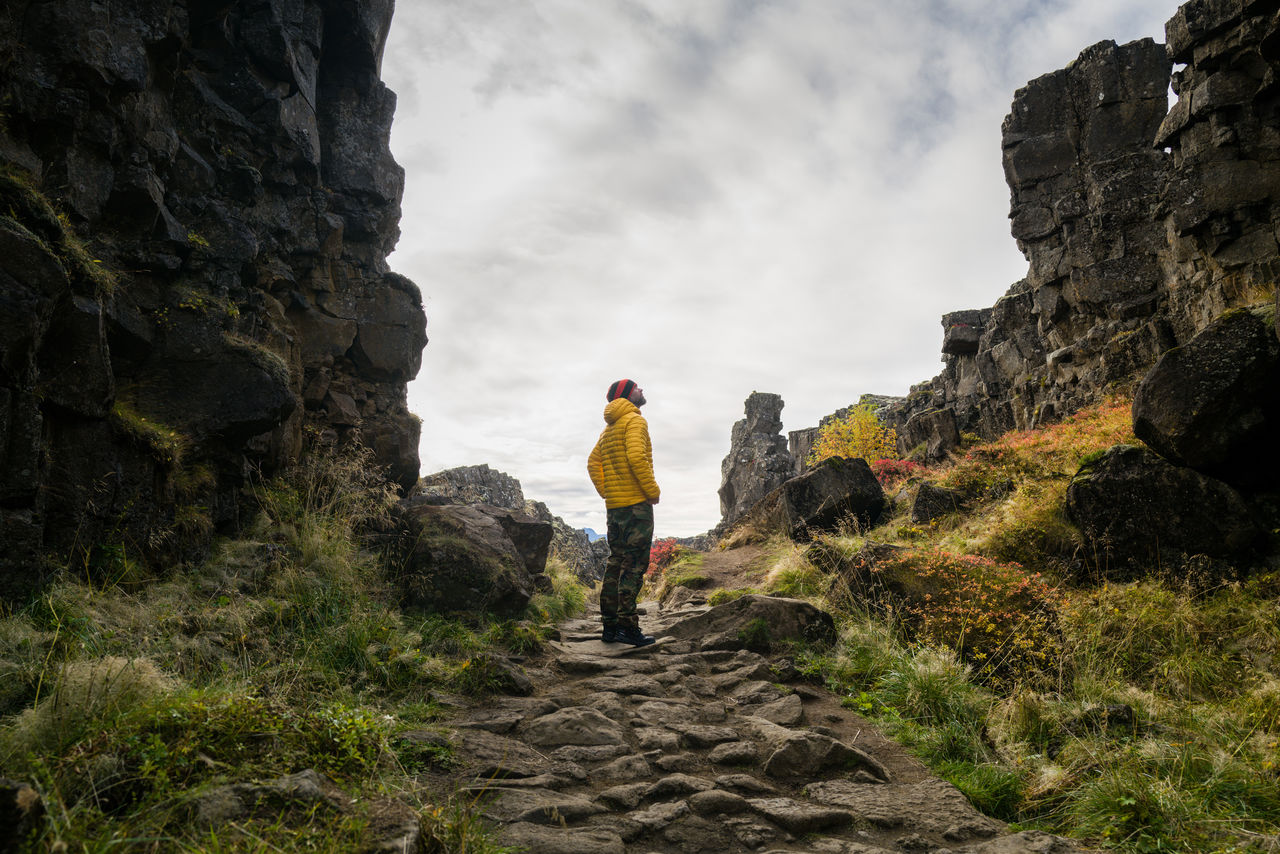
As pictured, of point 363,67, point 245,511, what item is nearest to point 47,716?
point 245,511

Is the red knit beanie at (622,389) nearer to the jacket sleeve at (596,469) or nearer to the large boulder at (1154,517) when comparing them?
the jacket sleeve at (596,469)

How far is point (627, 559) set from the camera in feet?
28.5

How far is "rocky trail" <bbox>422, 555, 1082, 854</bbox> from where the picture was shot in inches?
144

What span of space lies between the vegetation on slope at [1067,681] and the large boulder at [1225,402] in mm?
1308

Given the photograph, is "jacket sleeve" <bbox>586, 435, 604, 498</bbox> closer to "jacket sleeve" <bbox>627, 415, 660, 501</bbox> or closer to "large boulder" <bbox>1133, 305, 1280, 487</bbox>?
"jacket sleeve" <bbox>627, 415, 660, 501</bbox>

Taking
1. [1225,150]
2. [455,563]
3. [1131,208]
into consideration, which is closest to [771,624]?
[455,563]

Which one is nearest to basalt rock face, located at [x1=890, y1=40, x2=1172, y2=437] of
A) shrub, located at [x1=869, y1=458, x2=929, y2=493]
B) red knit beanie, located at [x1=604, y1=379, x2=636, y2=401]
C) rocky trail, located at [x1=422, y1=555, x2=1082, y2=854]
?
shrub, located at [x1=869, y1=458, x2=929, y2=493]

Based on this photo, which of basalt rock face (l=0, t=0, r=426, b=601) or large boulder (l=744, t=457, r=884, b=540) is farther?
large boulder (l=744, t=457, r=884, b=540)

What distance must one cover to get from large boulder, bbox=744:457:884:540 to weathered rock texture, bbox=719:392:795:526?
834 inches

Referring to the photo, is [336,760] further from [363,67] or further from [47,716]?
[363,67]

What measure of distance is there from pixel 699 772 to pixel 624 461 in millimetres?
4684

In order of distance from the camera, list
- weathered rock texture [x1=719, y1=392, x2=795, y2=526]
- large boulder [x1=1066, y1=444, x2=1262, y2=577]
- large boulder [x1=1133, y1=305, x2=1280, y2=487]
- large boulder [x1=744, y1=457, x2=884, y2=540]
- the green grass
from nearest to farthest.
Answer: the green grass < large boulder [x1=1133, y1=305, x2=1280, y2=487] < large boulder [x1=1066, y1=444, x2=1262, y2=577] < large boulder [x1=744, y1=457, x2=884, y2=540] < weathered rock texture [x1=719, y1=392, x2=795, y2=526]

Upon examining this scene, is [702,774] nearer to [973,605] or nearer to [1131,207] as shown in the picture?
[973,605]

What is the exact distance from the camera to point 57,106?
20.3ft
